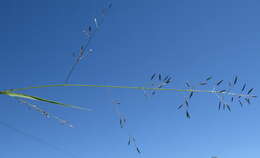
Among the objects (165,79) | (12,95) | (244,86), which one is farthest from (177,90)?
(12,95)

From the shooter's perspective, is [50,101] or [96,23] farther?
[96,23]

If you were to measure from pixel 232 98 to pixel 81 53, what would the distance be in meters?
0.60

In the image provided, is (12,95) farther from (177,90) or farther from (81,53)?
(177,90)

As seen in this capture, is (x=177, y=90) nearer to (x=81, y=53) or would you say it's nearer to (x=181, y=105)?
(x=181, y=105)

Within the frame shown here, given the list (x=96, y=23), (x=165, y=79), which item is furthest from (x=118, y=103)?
(x=96, y=23)

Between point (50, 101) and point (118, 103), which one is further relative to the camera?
point (118, 103)

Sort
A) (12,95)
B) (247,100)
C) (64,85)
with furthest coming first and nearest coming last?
(247,100), (64,85), (12,95)

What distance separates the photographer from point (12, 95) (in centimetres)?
95

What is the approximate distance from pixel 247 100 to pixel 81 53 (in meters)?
0.69

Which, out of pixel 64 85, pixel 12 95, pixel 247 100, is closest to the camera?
pixel 12 95

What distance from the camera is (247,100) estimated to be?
1.21m

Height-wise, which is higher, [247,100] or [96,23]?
[96,23]

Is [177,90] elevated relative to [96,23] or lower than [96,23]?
lower

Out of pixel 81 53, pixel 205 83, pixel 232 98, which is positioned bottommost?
pixel 232 98
